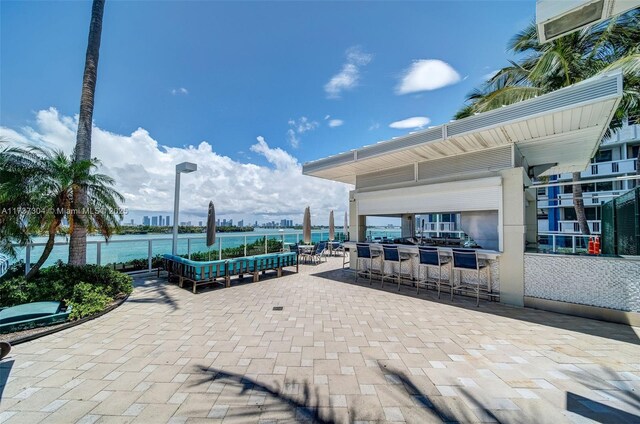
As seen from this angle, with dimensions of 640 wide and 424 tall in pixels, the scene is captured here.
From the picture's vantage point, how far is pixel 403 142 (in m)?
5.59

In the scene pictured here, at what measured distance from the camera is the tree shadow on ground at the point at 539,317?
3.53m

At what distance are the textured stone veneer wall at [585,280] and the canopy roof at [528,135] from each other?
95.5 inches

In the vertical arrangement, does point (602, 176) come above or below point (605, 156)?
below

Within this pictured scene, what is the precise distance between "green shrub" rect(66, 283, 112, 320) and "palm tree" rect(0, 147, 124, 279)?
1318 mm

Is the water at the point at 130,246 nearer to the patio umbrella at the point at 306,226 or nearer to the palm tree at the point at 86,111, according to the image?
the palm tree at the point at 86,111

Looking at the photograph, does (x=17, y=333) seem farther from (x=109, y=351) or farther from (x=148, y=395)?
(x=148, y=395)

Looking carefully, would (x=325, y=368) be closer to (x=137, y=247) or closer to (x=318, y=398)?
(x=318, y=398)

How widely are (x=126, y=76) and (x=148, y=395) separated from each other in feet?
31.9

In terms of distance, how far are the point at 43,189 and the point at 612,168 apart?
25933 millimetres

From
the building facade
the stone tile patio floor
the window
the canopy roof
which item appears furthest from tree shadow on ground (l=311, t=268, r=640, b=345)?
the window

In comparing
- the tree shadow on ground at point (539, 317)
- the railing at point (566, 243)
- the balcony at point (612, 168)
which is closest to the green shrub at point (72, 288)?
the tree shadow on ground at point (539, 317)

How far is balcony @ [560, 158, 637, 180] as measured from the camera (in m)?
14.3

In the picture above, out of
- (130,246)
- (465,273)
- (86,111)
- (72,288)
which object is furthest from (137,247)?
(465,273)

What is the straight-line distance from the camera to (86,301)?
4.07 m
